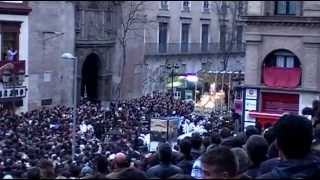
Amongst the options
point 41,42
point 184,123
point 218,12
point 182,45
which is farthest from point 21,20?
point 218,12

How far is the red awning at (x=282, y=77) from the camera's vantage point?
3300 cm

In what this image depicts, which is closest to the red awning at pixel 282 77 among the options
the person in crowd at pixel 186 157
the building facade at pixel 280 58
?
the building facade at pixel 280 58

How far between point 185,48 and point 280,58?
2910cm

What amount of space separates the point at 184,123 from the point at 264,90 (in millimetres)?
3986

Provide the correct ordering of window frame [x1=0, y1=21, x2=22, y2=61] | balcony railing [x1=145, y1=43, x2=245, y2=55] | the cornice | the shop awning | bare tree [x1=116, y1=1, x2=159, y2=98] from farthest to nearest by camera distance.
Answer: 1. balcony railing [x1=145, y1=43, x2=245, y2=55]
2. bare tree [x1=116, y1=1, x2=159, y2=98]
3. window frame [x1=0, y1=21, x2=22, y2=61]
4. the cornice
5. the shop awning

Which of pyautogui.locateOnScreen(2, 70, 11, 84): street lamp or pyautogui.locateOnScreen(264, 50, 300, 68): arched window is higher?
pyautogui.locateOnScreen(264, 50, 300, 68): arched window

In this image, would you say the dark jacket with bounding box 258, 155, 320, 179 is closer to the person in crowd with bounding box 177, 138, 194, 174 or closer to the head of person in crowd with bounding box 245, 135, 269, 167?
the head of person in crowd with bounding box 245, 135, 269, 167

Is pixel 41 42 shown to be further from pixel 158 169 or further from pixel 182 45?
pixel 158 169

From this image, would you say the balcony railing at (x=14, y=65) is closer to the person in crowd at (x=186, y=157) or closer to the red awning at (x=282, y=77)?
the red awning at (x=282, y=77)

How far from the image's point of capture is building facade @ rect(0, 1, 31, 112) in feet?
128

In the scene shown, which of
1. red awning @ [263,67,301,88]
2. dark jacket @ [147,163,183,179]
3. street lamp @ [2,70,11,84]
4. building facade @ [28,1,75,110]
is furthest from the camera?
building facade @ [28,1,75,110]

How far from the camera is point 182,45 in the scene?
204ft

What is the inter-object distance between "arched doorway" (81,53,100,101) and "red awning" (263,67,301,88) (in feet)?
60.1

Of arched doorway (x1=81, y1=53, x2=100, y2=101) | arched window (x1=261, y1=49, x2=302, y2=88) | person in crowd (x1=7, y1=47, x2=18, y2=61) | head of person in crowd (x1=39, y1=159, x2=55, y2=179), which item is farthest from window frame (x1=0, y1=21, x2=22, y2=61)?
head of person in crowd (x1=39, y1=159, x2=55, y2=179)
